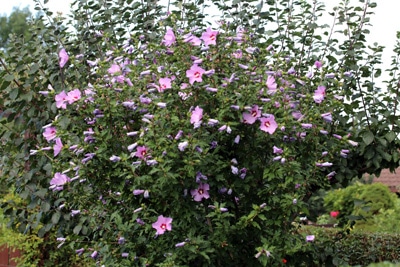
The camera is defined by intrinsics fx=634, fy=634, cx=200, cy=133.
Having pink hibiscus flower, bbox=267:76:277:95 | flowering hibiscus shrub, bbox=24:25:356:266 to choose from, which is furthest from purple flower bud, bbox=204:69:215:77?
pink hibiscus flower, bbox=267:76:277:95

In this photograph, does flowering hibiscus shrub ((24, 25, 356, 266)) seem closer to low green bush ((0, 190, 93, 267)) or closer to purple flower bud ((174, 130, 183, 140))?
purple flower bud ((174, 130, 183, 140))

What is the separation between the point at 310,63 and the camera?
4477mm

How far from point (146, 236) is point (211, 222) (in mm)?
424

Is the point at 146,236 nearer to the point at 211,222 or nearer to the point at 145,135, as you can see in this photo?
the point at 211,222

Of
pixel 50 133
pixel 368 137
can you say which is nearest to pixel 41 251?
pixel 50 133

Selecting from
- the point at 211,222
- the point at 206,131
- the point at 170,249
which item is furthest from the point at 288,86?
the point at 170,249

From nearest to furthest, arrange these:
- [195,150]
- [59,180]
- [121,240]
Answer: [195,150], [121,240], [59,180]

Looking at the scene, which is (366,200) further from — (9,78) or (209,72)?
(209,72)

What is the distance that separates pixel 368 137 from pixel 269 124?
133 centimetres

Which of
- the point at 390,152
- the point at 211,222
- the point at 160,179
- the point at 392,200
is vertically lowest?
the point at 392,200

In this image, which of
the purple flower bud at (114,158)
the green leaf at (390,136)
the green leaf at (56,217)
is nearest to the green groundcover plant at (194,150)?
the purple flower bud at (114,158)

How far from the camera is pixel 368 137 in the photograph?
4.28 metres

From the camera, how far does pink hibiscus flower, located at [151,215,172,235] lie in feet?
10.6

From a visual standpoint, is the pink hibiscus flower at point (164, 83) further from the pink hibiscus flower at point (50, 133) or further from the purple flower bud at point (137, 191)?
the pink hibiscus flower at point (50, 133)
